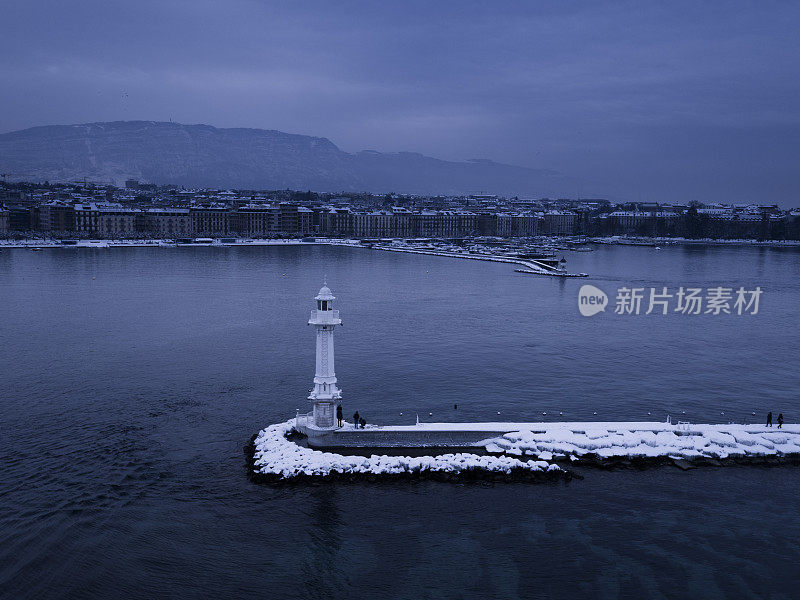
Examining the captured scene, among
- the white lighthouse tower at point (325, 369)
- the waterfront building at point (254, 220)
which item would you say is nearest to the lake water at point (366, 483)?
the white lighthouse tower at point (325, 369)

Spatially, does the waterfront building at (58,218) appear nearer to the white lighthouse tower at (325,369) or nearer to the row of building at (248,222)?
the row of building at (248,222)

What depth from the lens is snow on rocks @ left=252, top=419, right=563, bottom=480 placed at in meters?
14.7

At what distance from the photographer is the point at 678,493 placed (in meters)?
14.2

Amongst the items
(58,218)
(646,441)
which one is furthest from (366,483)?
(58,218)

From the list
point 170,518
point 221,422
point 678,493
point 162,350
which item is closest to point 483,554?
point 678,493

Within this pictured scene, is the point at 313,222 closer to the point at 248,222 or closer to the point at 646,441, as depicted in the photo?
the point at 248,222

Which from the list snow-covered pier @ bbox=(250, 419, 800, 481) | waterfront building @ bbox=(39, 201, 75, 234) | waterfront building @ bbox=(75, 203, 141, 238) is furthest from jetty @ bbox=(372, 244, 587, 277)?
waterfront building @ bbox=(39, 201, 75, 234)

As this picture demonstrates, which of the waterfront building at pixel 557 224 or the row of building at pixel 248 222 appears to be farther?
the waterfront building at pixel 557 224

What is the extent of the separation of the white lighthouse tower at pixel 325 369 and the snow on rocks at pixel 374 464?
0.92 metres

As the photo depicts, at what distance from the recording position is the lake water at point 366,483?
37.3 feet

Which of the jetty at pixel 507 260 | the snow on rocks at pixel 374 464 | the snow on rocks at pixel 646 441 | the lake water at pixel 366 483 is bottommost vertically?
the jetty at pixel 507 260

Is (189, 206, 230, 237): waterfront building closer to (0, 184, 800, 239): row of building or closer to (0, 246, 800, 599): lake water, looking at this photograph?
(0, 184, 800, 239): row of building

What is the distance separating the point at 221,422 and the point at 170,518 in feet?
17.0

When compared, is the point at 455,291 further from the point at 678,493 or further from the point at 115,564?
the point at 115,564
